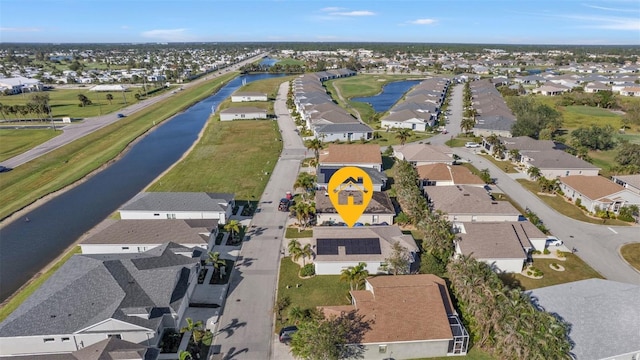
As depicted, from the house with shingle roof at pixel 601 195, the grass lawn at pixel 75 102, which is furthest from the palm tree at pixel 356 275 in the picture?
the grass lawn at pixel 75 102

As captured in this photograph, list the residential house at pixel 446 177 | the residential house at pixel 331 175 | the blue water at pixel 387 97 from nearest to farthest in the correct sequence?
the residential house at pixel 331 175, the residential house at pixel 446 177, the blue water at pixel 387 97

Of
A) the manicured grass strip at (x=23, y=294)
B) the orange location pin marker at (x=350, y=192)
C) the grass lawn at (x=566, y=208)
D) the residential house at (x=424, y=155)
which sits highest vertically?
the residential house at (x=424, y=155)

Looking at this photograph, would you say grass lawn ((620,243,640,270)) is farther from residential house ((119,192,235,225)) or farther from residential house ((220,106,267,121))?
residential house ((220,106,267,121))

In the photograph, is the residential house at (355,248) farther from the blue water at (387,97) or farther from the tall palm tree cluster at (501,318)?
the blue water at (387,97)

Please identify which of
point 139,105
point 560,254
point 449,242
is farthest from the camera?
point 139,105

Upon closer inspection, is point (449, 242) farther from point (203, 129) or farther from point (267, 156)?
point (203, 129)

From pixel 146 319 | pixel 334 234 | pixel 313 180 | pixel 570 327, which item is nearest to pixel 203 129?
pixel 313 180

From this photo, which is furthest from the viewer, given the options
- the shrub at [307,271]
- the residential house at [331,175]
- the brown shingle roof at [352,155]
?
the brown shingle roof at [352,155]
